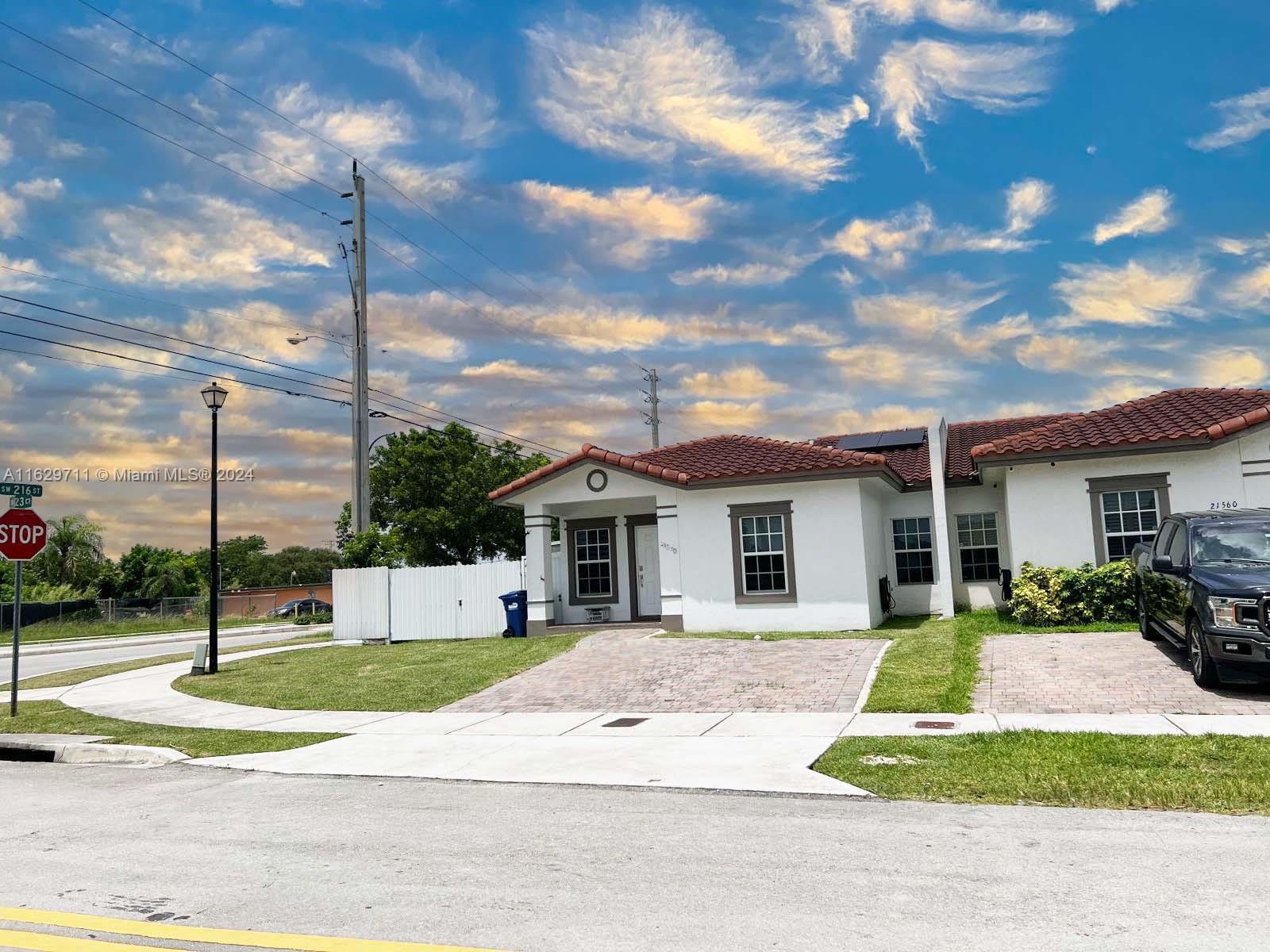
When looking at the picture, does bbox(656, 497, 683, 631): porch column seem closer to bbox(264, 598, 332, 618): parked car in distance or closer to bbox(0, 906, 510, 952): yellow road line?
bbox(0, 906, 510, 952): yellow road line

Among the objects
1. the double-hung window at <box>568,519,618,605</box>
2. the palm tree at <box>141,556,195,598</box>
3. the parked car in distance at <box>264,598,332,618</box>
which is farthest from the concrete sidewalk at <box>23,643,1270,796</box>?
the palm tree at <box>141,556,195,598</box>

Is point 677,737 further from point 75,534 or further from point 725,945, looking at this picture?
point 75,534

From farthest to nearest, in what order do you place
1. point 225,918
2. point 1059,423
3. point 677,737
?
point 1059,423 < point 677,737 < point 225,918

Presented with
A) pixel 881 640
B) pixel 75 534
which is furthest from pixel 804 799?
pixel 75 534

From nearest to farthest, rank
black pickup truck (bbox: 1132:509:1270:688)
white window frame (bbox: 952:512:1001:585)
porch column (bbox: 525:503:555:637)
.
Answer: black pickup truck (bbox: 1132:509:1270:688) → white window frame (bbox: 952:512:1001:585) → porch column (bbox: 525:503:555:637)

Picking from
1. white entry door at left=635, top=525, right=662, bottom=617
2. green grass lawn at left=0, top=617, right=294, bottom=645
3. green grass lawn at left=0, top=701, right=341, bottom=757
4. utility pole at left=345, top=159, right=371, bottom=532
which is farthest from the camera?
green grass lawn at left=0, top=617, right=294, bottom=645

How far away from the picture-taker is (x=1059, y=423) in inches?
773

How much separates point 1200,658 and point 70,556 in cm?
5681

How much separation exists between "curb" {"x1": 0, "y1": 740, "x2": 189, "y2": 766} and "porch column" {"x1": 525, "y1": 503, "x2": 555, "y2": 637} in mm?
11232

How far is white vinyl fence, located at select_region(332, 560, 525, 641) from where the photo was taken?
2319cm

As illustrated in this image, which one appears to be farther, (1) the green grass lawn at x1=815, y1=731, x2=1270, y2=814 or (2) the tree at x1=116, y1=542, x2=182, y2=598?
(2) the tree at x1=116, y1=542, x2=182, y2=598

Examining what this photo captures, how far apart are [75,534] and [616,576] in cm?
4355

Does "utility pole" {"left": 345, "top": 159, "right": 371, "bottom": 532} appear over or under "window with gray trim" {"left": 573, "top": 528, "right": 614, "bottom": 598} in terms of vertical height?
over

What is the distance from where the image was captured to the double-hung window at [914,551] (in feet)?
71.8
